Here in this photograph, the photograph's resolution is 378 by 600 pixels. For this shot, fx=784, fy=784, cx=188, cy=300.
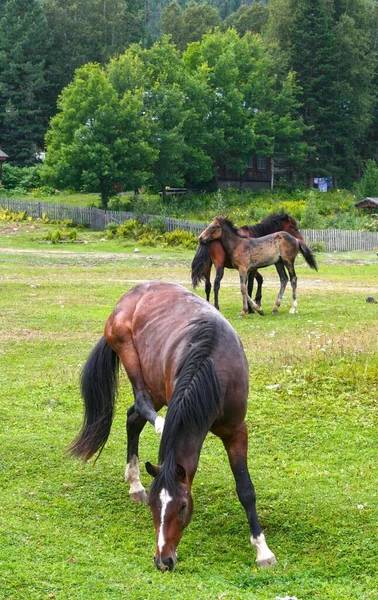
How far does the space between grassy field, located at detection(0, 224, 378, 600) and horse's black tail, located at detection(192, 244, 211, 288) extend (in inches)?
125

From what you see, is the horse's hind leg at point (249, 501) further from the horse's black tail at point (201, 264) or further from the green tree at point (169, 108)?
the green tree at point (169, 108)

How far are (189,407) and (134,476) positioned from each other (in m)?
1.91

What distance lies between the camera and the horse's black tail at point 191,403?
16.5ft

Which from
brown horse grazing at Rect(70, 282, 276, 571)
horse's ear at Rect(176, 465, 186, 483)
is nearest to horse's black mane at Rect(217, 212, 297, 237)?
brown horse grazing at Rect(70, 282, 276, 571)

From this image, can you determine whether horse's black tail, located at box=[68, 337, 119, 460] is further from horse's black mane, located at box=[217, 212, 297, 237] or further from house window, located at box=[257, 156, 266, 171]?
house window, located at box=[257, 156, 266, 171]

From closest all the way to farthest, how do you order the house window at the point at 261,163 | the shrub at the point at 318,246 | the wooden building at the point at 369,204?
1. the shrub at the point at 318,246
2. the wooden building at the point at 369,204
3. the house window at the point at 261,163

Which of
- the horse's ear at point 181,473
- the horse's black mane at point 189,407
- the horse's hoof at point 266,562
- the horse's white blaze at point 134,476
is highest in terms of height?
the horse's black mane at point 189,407

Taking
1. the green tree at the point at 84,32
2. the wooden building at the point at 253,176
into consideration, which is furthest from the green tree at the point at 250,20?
the wooden building at the point at 253,176

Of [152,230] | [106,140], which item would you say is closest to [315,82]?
[106,140]

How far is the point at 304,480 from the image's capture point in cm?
704

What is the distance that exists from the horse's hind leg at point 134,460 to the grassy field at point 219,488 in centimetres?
12

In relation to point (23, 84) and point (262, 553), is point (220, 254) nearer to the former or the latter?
point (262, 553)

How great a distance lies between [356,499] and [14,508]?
2.82 metres

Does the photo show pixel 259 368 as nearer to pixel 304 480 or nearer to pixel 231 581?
pixel 304 480
